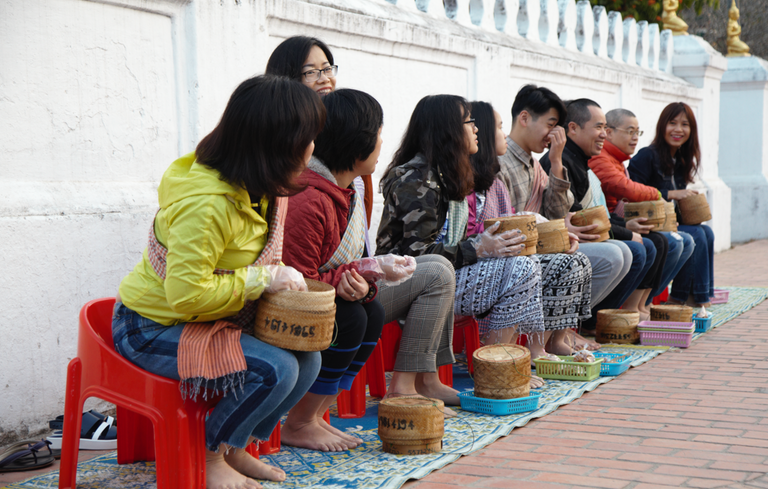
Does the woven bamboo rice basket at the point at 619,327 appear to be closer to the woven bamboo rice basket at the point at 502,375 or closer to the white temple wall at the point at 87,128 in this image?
the woven bamboo rice basket at the point at 502,375

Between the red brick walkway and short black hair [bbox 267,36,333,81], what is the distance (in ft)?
6.56

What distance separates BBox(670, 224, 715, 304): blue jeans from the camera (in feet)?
23.7

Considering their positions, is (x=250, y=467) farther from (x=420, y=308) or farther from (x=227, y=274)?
(x=420, y=308)

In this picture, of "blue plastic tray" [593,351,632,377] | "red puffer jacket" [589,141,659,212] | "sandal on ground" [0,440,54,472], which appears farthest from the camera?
"red puffer jacket" [589,141,659,212]

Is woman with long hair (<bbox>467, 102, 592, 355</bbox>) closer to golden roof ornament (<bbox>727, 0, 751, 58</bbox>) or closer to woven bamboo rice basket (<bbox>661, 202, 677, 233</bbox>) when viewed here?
woven bamboo rice basket (<bbox>661, 202, 677, 233</bbox>)

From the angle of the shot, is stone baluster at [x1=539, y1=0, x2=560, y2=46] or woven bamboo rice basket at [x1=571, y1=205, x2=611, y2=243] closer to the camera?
woven bamboo rice basket at [x1=571, y1=205, x2=611, y2=243]

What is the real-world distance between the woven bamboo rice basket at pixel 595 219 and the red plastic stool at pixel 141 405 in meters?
3.30

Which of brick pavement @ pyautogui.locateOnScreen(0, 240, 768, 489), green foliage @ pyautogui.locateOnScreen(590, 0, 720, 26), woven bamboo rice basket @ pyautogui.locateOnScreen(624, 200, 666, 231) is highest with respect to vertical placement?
green foliage @ pyautogui.locateOnScreen(590, 0, 720, 26)

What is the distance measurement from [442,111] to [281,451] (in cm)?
183

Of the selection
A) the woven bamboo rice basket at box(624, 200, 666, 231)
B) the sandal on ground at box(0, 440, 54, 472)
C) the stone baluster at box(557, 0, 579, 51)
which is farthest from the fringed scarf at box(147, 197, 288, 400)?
the stone baluster at box(557, 0, 579, 51)

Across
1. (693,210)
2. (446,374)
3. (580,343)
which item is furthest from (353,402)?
(693,210)

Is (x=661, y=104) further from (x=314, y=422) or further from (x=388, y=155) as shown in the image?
(x=314, y=422)

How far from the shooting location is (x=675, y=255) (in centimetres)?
662

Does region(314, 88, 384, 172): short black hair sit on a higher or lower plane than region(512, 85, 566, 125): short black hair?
lower
